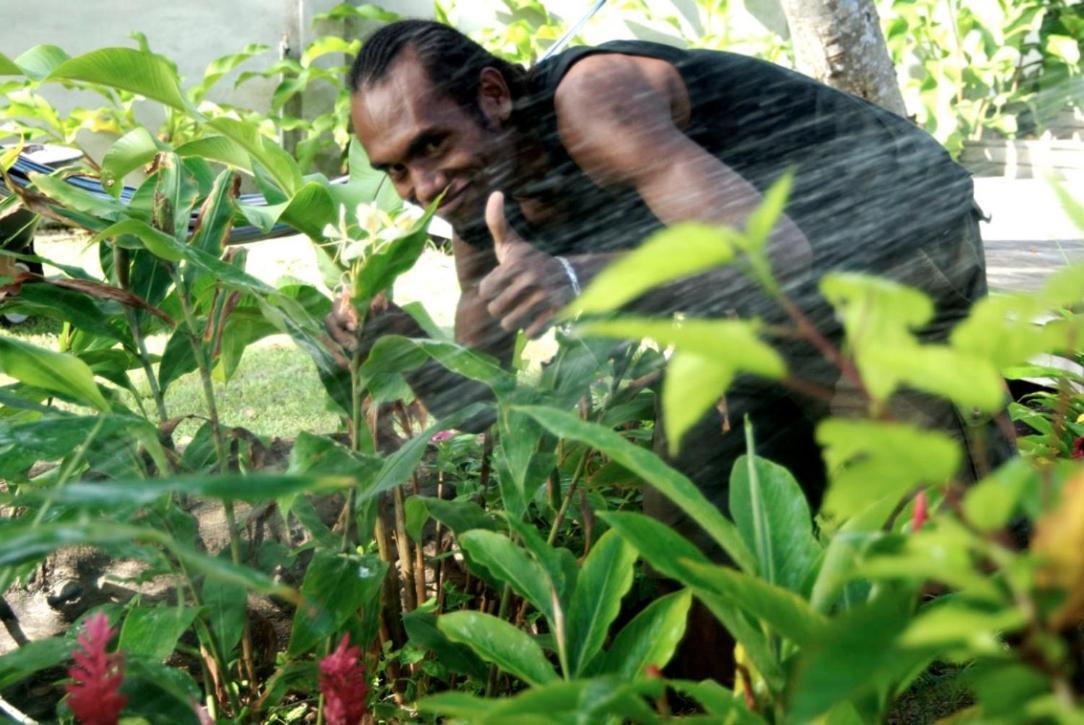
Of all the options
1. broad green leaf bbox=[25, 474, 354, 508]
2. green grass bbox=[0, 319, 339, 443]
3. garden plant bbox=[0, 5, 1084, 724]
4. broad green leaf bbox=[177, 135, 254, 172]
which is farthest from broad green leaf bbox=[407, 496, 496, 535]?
green grass bbox=[0, 319, 339, 443]

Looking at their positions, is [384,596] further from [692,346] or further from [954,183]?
[692,346]

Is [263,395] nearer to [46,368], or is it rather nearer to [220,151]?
[220,151]

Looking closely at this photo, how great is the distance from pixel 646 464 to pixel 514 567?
338 millimetres

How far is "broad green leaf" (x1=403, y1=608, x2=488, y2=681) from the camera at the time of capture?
143 cm

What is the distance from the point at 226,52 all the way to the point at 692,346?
7805mm

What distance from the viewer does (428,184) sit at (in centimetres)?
179

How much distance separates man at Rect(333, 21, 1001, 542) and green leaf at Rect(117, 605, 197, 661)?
19.8 inches

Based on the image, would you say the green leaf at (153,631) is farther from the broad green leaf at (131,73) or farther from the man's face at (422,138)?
the man's face at (422,138)

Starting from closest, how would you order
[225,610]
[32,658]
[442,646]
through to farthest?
1. [32,658]
2. [225,610]
3. [442,646]

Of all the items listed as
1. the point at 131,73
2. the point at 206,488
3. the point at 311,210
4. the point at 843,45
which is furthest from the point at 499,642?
the point at 843,45

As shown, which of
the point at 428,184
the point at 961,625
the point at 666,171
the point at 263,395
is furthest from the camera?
the point at 263,395

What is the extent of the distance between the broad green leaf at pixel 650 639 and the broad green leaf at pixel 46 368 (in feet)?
2.02

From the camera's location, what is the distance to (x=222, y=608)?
1296 mm

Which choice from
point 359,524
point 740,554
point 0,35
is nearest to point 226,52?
point 0,35
